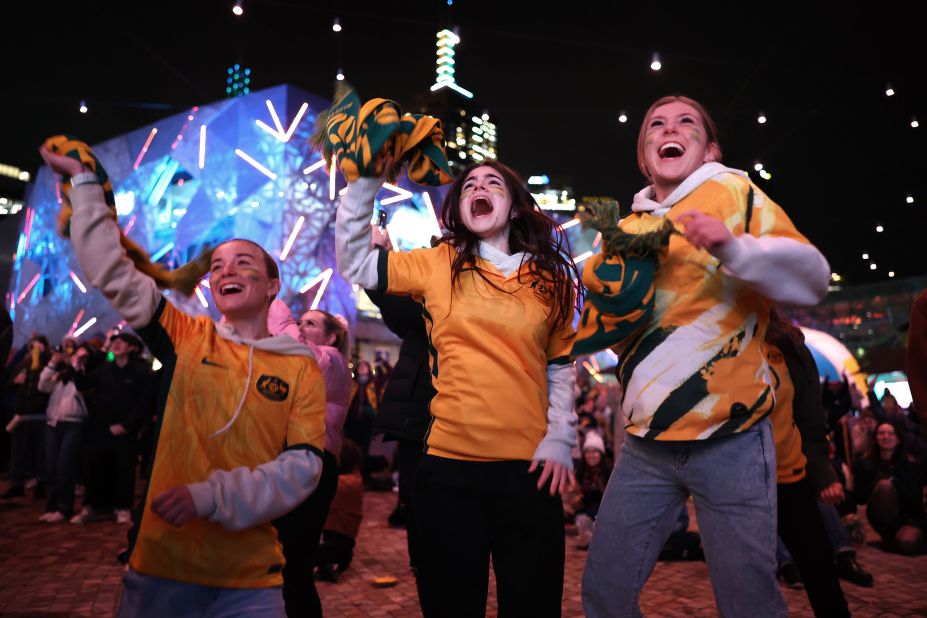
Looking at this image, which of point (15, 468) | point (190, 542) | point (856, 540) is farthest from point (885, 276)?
point (190, 542)

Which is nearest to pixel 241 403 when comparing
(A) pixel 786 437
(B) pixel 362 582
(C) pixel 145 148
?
(A) pixel 786 437

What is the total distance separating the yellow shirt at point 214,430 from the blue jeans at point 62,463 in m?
6.14

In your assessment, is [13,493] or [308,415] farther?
[13,493]

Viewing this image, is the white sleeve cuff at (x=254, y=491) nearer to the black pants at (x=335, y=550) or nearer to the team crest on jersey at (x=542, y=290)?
the team crest on jersey at (x=542, y=290)

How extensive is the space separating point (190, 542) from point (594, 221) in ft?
4.94

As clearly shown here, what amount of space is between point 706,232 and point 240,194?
57.9ft

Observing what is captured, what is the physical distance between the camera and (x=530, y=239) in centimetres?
264

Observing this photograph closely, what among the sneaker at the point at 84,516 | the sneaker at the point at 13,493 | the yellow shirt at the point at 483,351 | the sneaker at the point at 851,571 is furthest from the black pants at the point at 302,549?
the sneaker at the point at 13,493

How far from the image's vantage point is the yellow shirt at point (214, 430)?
200cm

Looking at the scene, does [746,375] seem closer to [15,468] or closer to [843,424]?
[843,424]

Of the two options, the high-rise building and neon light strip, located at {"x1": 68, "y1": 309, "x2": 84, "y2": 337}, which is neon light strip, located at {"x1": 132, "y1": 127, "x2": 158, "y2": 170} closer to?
neon light strip, located at {"x1": 68, "y1": 309, "x2": 84, "y2": 337}

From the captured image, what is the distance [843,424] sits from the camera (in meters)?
9.46

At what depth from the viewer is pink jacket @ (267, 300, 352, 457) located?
366 cm

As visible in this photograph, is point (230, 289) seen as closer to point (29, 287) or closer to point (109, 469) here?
point (109, 469)
